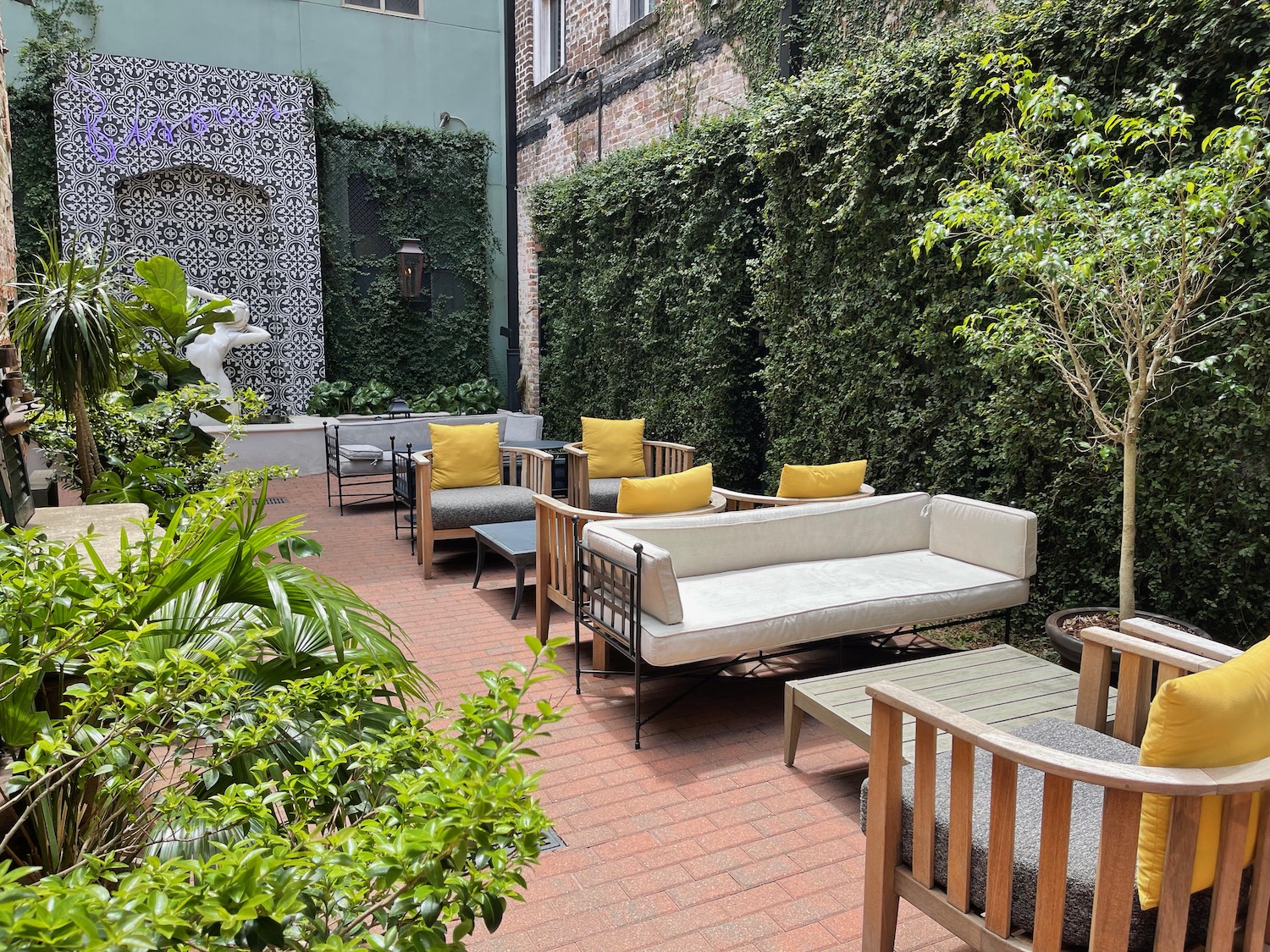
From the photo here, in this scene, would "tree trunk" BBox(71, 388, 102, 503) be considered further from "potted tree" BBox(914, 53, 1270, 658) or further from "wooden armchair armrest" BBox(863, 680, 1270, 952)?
"wooden armchair armrest" BBox(863, 680, 1270, 952)

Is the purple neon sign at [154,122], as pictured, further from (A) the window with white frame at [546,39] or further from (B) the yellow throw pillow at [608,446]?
(B) the yellow throw pillow at [608,446]

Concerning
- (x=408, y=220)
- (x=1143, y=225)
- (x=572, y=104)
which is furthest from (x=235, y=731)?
(x=408, y=220)

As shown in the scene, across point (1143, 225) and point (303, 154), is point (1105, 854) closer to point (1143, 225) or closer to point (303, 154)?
point (1143, 225)

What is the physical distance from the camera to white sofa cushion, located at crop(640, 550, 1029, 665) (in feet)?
11.5

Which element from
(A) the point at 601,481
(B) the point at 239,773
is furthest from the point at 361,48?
(B) the point at 239,773

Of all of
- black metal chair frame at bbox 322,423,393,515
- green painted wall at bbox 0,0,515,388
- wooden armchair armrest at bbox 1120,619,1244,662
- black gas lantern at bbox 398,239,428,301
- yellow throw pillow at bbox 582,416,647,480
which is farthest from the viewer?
black gas lantern at bbox 398,239,428,301

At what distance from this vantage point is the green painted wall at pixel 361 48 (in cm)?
1100

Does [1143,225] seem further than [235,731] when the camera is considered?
Yes

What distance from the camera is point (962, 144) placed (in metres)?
4.91

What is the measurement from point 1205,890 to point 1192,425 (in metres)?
2.79

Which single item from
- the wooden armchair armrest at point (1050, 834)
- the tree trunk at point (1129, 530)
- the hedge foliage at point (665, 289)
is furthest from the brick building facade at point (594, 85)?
the wooden armchair armrest at point (1050, 834)

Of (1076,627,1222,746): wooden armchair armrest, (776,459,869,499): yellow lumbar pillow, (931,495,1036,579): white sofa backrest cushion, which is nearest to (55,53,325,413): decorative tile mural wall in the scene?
(776,459,869,499): yellow lumbar pillow

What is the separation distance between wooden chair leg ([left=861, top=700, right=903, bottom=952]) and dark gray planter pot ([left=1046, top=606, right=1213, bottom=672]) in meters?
1.83

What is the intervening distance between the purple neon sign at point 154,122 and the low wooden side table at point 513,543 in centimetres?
798
